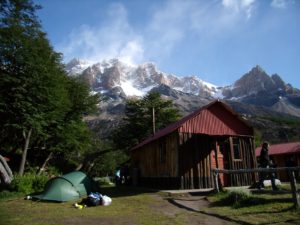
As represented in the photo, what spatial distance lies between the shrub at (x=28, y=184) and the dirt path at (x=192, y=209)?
30.1ft

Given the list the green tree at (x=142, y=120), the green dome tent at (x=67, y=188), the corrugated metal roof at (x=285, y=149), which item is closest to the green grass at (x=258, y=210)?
the green dome tent at (x=67, y=188)

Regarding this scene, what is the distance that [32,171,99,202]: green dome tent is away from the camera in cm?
1659

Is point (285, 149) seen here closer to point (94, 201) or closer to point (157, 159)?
point (157, 159)

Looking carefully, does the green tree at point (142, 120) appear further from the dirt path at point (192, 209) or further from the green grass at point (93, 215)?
the green grass at point (93, 215)

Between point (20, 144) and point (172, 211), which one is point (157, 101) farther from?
point (172, 211)

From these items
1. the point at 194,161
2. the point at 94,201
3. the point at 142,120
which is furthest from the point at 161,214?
the point at 142,120

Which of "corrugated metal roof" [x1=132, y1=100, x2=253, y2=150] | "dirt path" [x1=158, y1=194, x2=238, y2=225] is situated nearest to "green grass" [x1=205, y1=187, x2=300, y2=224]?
"dirt path" [x1=158, y1=194, x2=238, y2=225]

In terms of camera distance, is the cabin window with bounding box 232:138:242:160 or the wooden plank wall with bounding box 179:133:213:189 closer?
the wooden plank wall with bounding box 179:133:213:189

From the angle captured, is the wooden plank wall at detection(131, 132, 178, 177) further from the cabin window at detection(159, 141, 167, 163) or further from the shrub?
the shrub

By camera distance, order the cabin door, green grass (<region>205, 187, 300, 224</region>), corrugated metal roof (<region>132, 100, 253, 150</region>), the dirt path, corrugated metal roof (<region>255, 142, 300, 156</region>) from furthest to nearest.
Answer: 1. corrugated metal roof (<region>255, 142, 300, 156</region>)
2. the cabin door
3. corrugated metal roof (<region>132, 100, 253, 150</region>)
4. the dirt path
5. green grass (<region>205, 187, 300, 224</region>)

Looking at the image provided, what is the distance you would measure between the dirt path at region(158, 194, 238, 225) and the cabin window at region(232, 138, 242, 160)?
6.78 metres

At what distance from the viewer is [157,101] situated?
4862 cm

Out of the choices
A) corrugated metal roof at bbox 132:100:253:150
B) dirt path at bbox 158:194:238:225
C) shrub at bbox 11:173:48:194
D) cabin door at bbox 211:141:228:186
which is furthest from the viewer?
cabin door at bbox 211:141:228:186

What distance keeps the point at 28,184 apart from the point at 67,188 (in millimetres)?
4832
